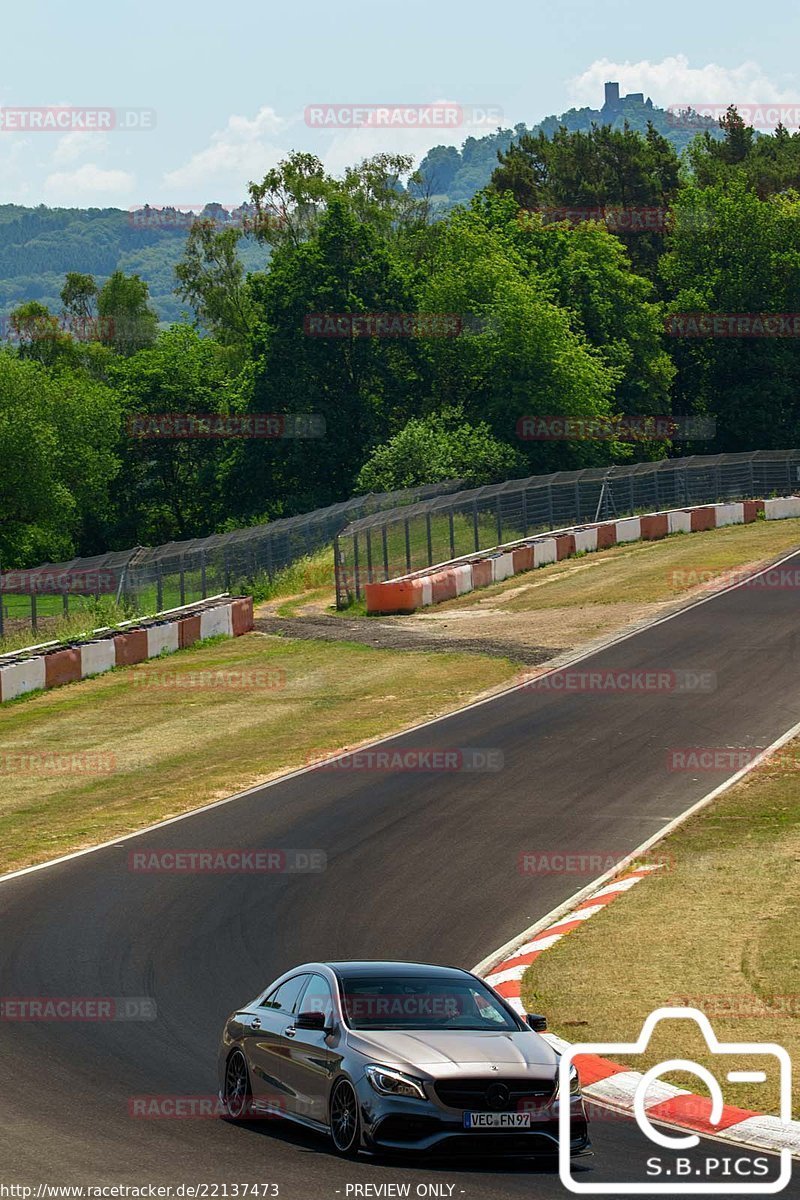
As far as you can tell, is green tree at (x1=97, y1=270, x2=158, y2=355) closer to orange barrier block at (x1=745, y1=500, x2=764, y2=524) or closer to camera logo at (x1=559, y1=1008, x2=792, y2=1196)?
orange barrier block at (x1=745, y1=500, x2=764, y2=524)

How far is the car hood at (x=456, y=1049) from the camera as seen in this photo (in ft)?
35.8

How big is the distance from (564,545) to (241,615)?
560 inches

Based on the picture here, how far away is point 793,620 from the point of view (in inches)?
1612

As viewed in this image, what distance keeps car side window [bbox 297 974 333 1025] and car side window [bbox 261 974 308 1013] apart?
14cm

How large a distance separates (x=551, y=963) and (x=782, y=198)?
84101 mm

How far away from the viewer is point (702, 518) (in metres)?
→ 60.5

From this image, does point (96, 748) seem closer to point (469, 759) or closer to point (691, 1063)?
point (469, 759)

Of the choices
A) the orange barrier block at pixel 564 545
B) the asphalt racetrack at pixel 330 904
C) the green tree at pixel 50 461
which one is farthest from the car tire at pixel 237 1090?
the green tree at pixel 50 461

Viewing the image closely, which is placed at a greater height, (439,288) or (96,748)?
(439,288)

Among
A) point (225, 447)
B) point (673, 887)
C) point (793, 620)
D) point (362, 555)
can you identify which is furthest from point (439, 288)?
point (673, 887)

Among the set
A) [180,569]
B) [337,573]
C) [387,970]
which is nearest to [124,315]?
[337,573]

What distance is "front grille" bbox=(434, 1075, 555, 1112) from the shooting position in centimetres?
1073

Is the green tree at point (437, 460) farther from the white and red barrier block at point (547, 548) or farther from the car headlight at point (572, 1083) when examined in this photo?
the car headlight at point (572, 1083)

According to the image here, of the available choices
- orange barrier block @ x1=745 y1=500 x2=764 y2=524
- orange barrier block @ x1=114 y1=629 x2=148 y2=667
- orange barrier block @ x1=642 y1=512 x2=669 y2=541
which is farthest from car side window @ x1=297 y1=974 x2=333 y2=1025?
orange barrier block @ x1=745 y1=500 x2=764 y2=524
